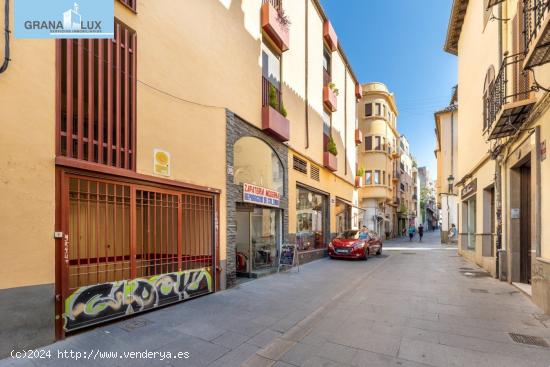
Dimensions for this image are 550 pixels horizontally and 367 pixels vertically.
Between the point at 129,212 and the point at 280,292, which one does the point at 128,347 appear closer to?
the point at 129,212

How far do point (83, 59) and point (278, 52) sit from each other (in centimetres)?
771

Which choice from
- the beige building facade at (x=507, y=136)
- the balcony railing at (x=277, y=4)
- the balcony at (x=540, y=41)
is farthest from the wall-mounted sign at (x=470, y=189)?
the balcony railing at (x=277, y=4)

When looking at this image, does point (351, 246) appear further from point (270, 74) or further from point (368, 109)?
point (368, 109)

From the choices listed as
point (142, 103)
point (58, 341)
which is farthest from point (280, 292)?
point (142, 103)

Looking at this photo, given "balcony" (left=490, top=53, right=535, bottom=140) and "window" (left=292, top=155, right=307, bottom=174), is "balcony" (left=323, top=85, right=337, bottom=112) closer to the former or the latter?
"window" (left=292, top=155, right=307, bottom=174)

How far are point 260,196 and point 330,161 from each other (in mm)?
7151

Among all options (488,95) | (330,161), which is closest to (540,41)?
(488,95)

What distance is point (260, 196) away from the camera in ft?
33.3

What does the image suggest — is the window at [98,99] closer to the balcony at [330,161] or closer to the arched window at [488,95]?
the arched window at [488,95]

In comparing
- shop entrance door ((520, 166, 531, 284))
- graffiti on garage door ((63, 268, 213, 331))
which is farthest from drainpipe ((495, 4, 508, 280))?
graffiti on garage door ((63, 268, 213, 331))

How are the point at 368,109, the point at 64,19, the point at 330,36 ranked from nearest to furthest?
the point at 64,19
the point at 330,36
the point at 368,109

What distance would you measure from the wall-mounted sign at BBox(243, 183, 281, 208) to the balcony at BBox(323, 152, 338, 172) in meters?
5.29

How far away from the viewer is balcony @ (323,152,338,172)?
52.5 ft

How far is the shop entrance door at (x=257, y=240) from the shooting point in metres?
10.1
